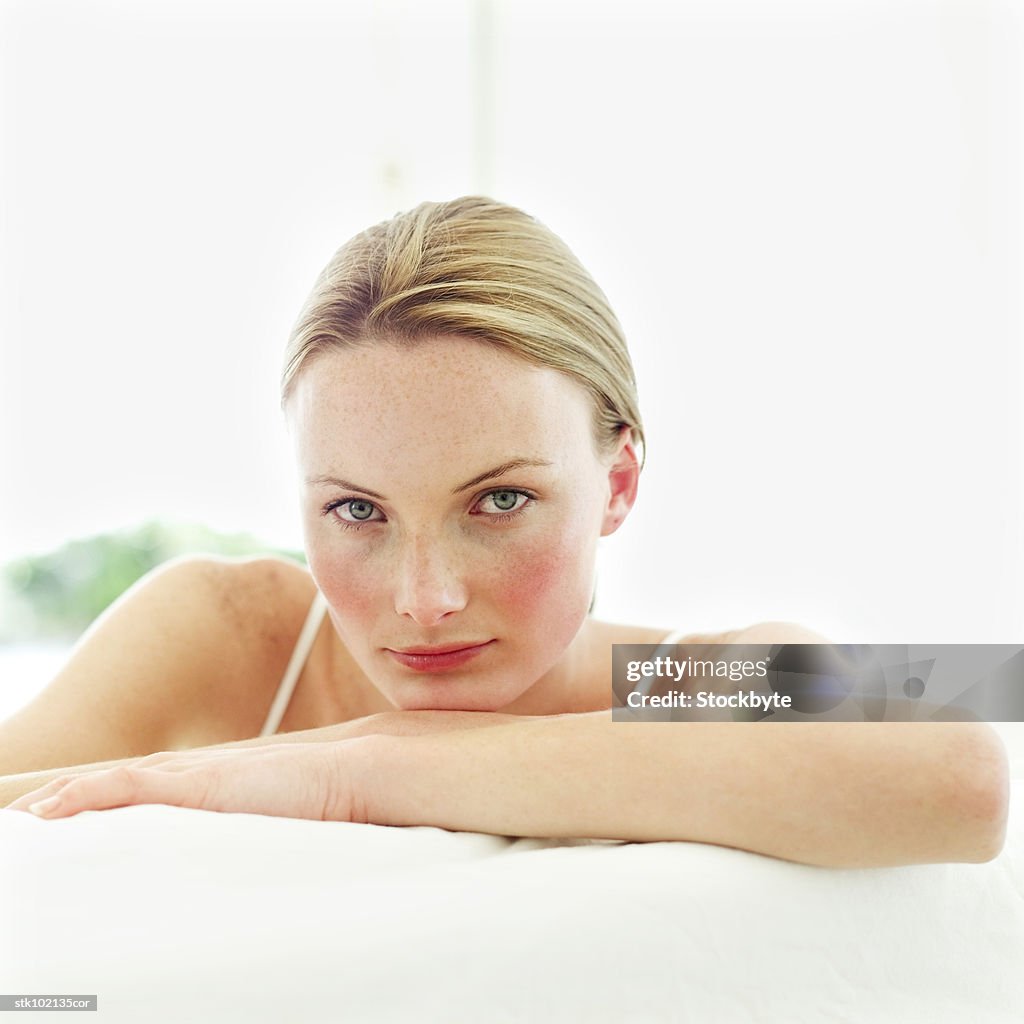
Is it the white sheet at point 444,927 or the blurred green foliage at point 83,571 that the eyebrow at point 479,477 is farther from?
the blurred green foliage at point 83,571

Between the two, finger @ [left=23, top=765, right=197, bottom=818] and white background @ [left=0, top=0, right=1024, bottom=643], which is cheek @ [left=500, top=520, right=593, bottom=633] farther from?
white background @ [left=0, top=0, right=1024, bottom=643]

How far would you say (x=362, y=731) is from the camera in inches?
31.8

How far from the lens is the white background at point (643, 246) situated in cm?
159

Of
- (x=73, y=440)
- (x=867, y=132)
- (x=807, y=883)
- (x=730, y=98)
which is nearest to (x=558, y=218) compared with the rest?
(x=730, y=98)

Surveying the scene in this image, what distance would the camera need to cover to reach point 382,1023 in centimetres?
52

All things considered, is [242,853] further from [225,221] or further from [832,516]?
[225,221]

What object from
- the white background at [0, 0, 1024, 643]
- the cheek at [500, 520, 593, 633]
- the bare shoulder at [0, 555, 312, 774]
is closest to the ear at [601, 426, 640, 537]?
the cheek at [500, 520, 593, 633]

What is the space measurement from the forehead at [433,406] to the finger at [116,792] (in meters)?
0.30

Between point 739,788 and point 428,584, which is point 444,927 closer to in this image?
point 739,788

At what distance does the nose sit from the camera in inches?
32.3

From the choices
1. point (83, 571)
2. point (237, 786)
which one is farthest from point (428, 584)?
point (83, 571)

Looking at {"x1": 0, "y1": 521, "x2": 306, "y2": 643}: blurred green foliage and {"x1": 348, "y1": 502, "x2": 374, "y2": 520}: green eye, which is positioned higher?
{"x1": 348, "y1": 502, "x2": 374, "y2": 520}: green eye

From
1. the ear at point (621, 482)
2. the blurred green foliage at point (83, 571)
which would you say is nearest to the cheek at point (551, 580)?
the ear at point (621, 482)

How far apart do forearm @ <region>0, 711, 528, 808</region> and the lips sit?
57 millimetres
